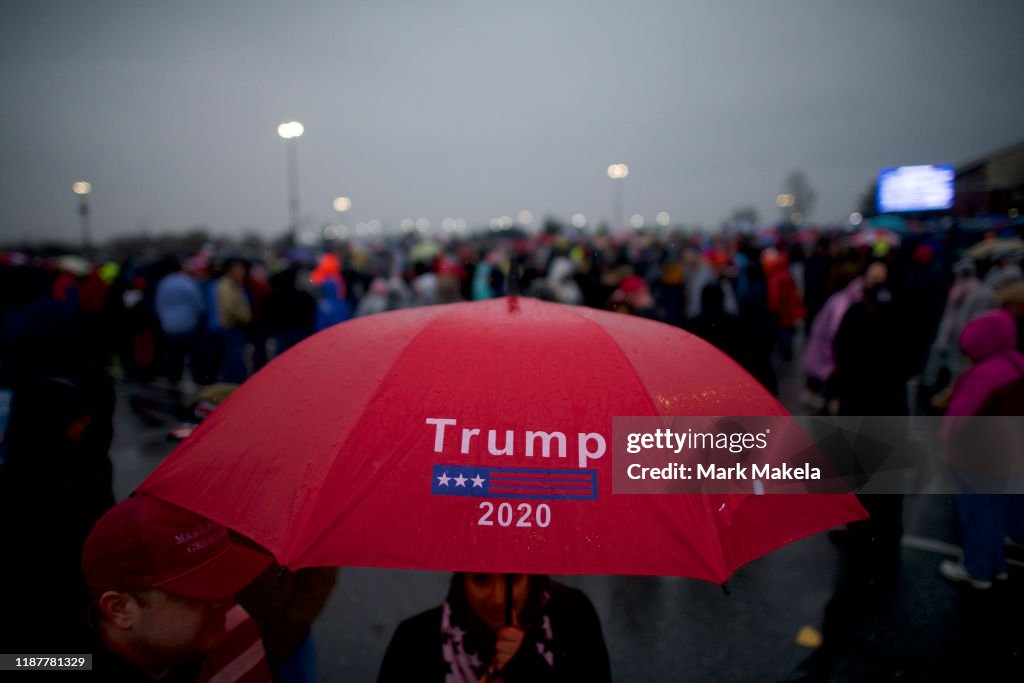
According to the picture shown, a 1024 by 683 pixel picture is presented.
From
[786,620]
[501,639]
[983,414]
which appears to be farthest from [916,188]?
[501,639]

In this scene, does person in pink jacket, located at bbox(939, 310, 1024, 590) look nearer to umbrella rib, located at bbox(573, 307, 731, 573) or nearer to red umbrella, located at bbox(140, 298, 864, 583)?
red umbrella, located at bbox(140, 298, 864, 583)

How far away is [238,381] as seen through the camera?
8672mm

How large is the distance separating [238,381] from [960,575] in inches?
336

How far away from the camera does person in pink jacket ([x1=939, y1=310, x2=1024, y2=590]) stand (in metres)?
3.75

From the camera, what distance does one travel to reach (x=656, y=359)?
6.05 ft

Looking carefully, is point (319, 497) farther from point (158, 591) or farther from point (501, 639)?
point (501, 639)

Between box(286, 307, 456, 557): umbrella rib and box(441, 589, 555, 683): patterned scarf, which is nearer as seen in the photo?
box(286, 307, 456, 557): umbrella rib

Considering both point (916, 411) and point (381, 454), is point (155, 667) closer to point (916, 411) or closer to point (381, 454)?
point (381, 454)

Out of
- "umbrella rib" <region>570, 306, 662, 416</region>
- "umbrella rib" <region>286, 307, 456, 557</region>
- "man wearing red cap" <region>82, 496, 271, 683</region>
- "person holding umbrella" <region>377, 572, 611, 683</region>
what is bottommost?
"person holding umbrella" <region>377, 572, 611, 683</region>

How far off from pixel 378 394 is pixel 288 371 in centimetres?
43

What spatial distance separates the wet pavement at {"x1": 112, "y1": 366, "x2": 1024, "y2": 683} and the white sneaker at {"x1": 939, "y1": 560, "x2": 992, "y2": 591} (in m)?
0.06

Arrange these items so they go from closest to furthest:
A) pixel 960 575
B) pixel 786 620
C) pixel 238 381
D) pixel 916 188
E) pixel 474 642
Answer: pixel 474 642 < pixel 786 620 < pixel 960 575 < pixel 238 381 < pixel 916 188

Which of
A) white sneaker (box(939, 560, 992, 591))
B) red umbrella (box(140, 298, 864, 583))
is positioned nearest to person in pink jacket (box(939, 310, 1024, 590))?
white sneaker (box(939, 560, 992, 591))

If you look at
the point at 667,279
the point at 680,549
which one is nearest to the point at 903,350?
the point at 680,549
